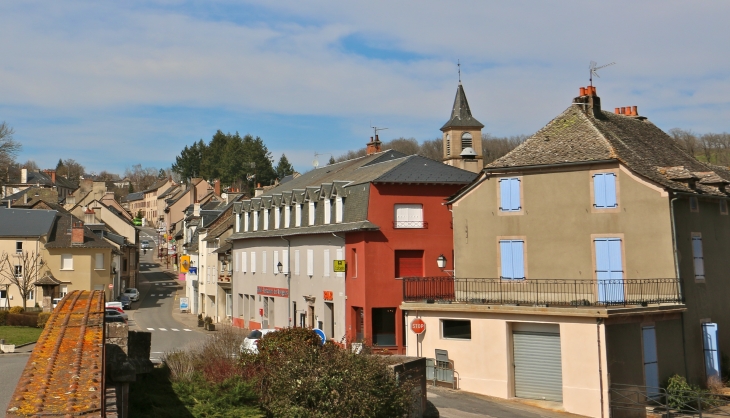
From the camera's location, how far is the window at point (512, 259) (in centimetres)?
2589

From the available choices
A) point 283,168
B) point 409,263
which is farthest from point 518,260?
point 283,168

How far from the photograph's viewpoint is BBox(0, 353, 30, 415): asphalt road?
50.9 feet

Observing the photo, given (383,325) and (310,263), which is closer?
(383,325)

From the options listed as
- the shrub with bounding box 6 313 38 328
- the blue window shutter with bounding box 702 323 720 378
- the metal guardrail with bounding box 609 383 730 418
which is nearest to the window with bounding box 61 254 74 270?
the shrub with bounding box 6 313 38 328

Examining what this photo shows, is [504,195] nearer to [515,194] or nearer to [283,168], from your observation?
[515,194]

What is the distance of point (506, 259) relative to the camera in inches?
1032

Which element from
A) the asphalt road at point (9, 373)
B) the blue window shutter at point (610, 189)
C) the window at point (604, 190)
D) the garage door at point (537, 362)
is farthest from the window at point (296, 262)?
the blue window shutter at point (610, 189)

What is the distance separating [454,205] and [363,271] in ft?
16.6

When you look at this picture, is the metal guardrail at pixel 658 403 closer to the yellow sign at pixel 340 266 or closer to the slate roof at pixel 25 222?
the yellow sign at pixel 340 266

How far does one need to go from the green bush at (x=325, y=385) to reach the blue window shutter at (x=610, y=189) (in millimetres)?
12747

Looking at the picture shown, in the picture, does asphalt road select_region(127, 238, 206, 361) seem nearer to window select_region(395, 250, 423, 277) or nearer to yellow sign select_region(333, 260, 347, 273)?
yellow sign select_region(333, 260, 347, 273)

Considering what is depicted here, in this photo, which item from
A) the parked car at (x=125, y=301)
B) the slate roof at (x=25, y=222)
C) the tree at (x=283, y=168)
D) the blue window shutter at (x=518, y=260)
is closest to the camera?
the blue window shutter at (x=518, y=260)

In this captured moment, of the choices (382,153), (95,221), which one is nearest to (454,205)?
(382,153)

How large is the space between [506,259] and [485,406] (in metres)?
6.53
